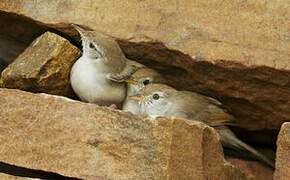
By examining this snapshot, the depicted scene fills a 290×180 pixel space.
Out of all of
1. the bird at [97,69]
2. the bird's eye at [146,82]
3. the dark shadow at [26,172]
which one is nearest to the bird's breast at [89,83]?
the bird at [97,69]

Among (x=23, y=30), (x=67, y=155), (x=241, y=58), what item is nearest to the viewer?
(x=67, y=155)

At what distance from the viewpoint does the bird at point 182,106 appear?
5668 millimetres

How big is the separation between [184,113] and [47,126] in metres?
1.05

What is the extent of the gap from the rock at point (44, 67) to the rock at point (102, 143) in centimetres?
45

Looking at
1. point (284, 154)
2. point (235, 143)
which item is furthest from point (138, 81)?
point (284, 154)

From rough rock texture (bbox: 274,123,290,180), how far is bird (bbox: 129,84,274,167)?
2.59ft

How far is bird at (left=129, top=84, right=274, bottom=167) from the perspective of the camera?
567 cm

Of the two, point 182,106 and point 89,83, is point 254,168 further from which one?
point 89,83

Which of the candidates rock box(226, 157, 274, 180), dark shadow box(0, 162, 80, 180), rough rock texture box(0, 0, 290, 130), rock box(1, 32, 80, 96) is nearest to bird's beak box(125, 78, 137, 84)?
rough rock texture box(0, 0, 290, 130)

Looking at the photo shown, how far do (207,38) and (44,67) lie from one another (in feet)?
3.06

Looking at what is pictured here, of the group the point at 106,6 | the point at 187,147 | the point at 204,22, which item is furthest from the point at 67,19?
the point at 187,147

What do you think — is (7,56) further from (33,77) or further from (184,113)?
(184,113)

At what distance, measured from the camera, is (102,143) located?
15.9 feet

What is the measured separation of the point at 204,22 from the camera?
5566 mm
